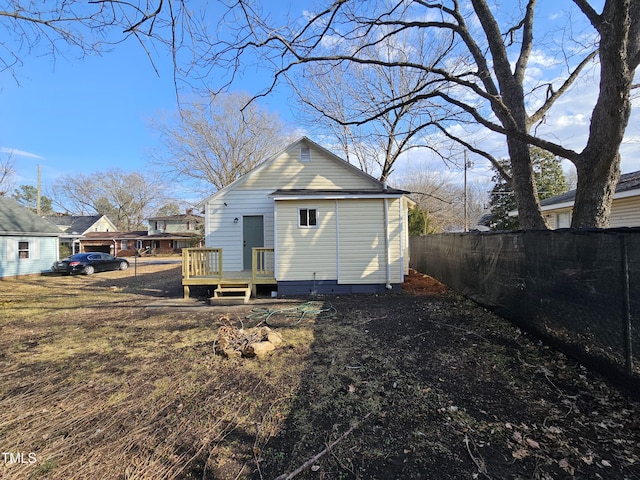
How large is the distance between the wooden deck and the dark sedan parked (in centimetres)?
1146

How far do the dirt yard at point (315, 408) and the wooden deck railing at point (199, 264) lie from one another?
132 inches

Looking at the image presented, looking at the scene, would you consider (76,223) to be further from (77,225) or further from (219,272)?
(219,272)

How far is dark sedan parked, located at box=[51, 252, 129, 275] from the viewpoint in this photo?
52.7 ft

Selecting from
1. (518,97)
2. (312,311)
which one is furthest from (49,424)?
(518,97)

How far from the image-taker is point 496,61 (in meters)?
6.18

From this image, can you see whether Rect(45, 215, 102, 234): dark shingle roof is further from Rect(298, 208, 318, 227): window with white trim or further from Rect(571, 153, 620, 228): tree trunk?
Rect(571, 153, 620, 228): tree trunk

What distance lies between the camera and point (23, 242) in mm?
15086

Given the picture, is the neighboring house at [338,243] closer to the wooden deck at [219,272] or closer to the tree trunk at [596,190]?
the wooden deck at [219,272]

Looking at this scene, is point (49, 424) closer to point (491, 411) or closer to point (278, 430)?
point (278, 430)

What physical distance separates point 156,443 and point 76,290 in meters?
12.2

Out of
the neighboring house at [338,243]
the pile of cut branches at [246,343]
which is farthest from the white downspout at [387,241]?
the pile of cut branches at [246,343]

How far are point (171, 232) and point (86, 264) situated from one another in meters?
25.5

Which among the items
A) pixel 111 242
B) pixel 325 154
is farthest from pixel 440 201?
pixel 111 242

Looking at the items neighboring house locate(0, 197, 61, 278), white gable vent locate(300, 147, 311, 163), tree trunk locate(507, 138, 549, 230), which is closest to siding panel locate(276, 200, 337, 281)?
white gable vent locate(300, 147, 311, 163)
